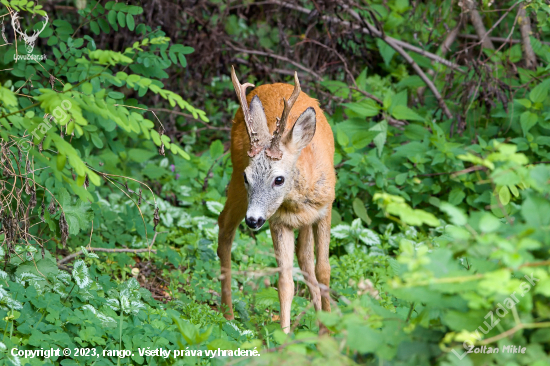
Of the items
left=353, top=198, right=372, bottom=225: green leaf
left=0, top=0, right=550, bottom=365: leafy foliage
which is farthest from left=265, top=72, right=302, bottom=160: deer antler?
left=353, top=198, right=372, bottom=225: green leaf

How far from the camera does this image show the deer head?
4211 millimetres

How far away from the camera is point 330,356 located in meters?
2.31

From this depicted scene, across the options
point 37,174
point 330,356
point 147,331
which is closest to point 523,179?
point 330,356

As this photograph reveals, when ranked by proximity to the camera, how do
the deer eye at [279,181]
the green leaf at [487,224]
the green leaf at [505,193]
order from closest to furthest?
the green leaf at [487,224]
the green leaf at [505,193]
the deer eye at [279,181]

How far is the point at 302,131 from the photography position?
443 cm

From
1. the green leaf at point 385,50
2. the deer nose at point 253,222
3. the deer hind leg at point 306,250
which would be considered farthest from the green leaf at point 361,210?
the deer nose at point 253,222

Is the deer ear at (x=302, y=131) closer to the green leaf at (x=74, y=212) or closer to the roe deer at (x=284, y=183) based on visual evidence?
the roe deer at (x=284, y=183)

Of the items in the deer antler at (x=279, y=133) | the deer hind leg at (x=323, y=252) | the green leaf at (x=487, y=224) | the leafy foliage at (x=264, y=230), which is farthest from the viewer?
the deer hind leg at (x=323, y=252)

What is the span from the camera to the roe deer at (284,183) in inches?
168

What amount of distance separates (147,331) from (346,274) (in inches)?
90.4

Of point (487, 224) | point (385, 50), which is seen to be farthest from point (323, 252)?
point (385, 50)

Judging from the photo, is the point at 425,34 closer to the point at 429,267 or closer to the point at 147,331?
the point at 147,331

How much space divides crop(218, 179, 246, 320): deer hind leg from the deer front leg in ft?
1.54

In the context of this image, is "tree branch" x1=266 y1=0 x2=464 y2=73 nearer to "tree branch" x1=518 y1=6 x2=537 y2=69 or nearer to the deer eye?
"tree branch" x1=518 y1=6 x2=537 y2=69
